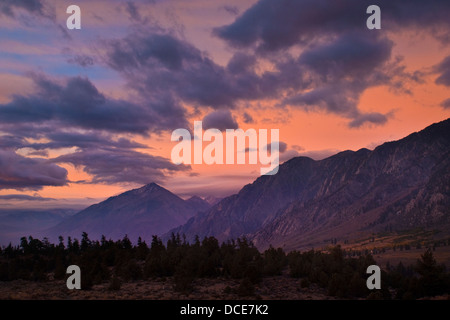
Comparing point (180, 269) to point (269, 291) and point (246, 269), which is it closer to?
point (246, 269)

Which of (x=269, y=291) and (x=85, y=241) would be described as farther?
(x=85, y=241)

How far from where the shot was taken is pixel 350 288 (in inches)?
2152

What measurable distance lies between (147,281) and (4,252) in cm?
7225

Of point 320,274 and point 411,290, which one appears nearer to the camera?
point 411,290
